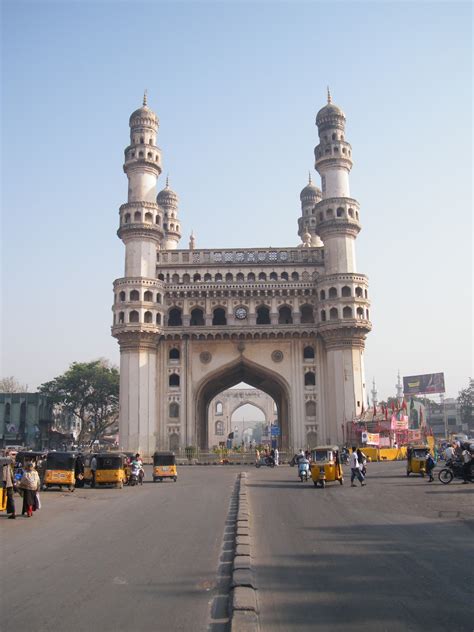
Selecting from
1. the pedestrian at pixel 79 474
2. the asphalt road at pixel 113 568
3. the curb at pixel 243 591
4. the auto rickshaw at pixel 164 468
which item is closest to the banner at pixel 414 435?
the auto rickshaw at pixel 164 468

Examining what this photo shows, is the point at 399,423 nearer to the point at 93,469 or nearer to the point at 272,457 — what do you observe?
the point at 272,457

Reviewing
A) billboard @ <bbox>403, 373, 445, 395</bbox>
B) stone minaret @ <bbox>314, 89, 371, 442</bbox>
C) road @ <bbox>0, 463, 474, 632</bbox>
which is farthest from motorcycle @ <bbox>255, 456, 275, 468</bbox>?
billboard @ <bbox>403, 373, 445, 395</bbox>

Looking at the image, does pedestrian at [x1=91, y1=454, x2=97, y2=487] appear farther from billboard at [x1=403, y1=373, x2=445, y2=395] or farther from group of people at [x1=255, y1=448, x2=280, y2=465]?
billboard at [x1=403, y1=373, x2=445, y2=395]

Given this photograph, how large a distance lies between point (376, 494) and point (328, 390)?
91.7 feet

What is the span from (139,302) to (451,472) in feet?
94.6

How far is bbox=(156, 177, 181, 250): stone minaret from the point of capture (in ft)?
220

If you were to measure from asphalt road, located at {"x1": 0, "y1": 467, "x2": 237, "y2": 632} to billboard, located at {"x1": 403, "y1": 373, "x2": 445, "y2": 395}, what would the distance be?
2659 inches

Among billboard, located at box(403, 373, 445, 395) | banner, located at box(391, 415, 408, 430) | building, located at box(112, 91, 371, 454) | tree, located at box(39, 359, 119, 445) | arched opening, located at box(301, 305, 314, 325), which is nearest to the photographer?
banner, located at box(391, 415, 408, 430)

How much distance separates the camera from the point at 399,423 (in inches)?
1781

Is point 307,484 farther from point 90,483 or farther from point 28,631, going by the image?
point 28,631

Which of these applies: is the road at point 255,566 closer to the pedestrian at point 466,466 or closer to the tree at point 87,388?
the pedestrian at point 466,466

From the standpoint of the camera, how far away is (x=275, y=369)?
4912 cm

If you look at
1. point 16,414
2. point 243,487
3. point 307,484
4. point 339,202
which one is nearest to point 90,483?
point 243,487

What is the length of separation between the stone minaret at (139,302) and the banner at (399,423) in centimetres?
1755
